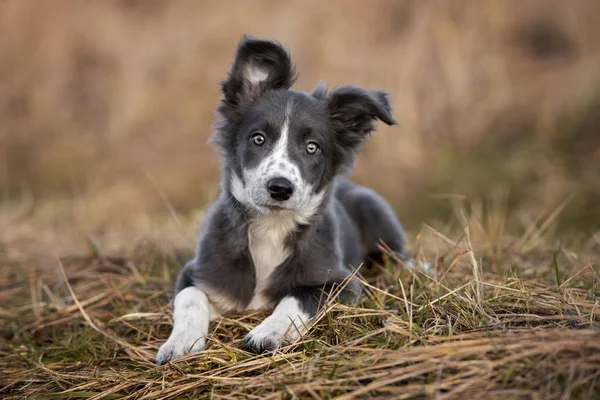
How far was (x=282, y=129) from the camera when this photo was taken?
143 inches

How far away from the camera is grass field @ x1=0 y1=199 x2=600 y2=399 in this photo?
7.89 feet

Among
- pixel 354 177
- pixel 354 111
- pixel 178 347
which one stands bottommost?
pixel 354 177

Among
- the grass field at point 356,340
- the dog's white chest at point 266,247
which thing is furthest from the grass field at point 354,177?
the dog's white chest at point 266,247

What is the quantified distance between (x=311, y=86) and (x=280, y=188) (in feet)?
26.3

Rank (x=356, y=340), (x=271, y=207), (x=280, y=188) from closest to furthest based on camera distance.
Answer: (x=356, y=340) < (x=280, y=188) < (x=271, y=207)

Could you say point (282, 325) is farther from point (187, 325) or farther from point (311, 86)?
point (311, 86)

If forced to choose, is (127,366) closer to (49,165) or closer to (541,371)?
(541,371)

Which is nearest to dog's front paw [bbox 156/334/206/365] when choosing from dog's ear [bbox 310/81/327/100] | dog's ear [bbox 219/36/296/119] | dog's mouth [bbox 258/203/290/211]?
dog's mouth [bbox 258/203/290/211]

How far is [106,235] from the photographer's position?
6.33m

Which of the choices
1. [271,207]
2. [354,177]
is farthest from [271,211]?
[354,177]

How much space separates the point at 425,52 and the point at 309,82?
200 cm

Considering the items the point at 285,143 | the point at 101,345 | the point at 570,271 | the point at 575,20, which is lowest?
the point at 101,345

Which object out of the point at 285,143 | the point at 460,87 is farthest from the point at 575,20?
the point at 285,143

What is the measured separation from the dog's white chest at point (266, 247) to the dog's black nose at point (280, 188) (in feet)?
1.24
